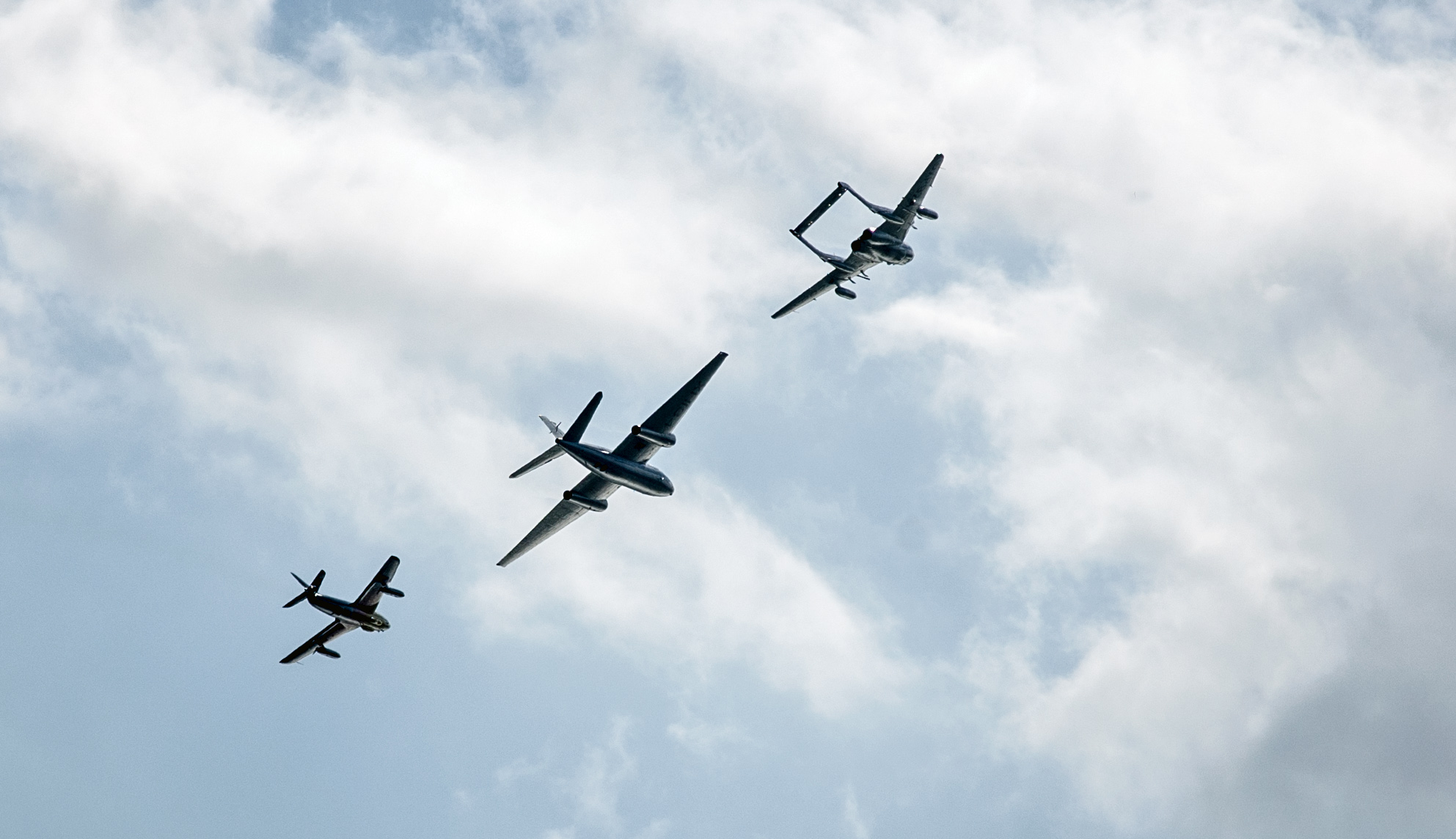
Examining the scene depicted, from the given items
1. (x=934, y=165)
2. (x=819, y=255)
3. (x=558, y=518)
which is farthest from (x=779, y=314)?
(x=558, y=518)

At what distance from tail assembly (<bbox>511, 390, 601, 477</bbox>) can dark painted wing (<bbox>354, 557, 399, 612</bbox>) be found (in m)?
21.6

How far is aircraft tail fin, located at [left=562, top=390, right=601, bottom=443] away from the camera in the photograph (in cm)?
10556

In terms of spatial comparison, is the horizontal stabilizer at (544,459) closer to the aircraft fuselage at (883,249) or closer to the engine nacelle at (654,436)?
the engine nacelle at (654,436)

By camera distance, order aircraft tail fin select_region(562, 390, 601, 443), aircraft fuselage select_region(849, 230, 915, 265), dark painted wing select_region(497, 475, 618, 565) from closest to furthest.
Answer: aircraft tail fin select_region(562, 390, 601, 443) → dark painted wing select_region(497, 475, 618, 565) → aircraft fuselage select_region(849, 230, 915, 265)

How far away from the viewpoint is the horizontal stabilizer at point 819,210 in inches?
5344

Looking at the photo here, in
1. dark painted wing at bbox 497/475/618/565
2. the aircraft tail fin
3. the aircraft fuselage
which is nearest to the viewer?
the aircraft tail fin

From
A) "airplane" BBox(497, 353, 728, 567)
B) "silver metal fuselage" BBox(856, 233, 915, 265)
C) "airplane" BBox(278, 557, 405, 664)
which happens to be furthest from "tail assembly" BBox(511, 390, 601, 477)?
"silver metal fuselage" BBox(856, 233, 915, 265)

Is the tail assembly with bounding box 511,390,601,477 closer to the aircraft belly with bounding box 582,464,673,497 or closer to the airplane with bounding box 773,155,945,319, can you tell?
the aircraft belly with bounding box 582,464,673,497

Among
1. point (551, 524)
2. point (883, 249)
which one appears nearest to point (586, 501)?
point (551, 524)

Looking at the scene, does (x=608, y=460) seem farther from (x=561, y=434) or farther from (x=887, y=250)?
(x=887, y=250)

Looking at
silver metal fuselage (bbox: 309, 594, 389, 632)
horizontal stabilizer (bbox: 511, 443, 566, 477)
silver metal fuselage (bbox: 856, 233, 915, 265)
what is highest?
silver metal fuselage (bbox: 856, 233, 915, 265)

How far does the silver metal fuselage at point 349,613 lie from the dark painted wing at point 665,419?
1172 inches

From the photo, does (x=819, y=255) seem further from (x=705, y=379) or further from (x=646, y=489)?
(x=646, y=489)

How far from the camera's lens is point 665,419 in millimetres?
115688
